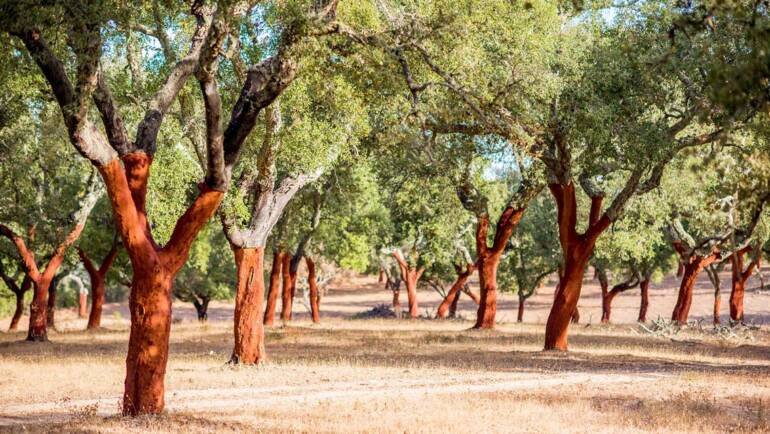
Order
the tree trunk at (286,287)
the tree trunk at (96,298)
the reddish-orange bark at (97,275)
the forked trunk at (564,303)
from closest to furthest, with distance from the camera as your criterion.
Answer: the forked trunk at (564,303) → the reddish-orange bark at (97,275) → the tree trunk at (96,298) → the tree trunk at (286,287)

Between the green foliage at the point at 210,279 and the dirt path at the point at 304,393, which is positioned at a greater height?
the green foliage at the point at 210,279

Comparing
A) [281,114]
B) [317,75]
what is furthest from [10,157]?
[317,75]

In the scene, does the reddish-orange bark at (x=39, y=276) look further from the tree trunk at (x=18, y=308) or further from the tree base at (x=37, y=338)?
the tree trunk at (x=18, y=308)

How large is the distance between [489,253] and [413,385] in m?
15.7

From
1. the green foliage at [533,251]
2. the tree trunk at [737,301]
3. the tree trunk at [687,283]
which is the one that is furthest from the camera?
the green foliage at [533,251]

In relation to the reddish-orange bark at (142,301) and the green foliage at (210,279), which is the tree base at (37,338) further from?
the reddish-orange bark at (142,301)

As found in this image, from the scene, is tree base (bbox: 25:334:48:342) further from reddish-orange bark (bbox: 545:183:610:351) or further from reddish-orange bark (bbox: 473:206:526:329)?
reddish-orange bark (bbox: 545:183:610:351)

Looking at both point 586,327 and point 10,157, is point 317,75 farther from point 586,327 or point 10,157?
point 586,327

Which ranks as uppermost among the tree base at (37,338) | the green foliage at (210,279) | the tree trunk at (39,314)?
the green foliage at (210,279)

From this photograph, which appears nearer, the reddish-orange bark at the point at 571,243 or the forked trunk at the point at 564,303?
the reddish-orange bark at the point at 571,243

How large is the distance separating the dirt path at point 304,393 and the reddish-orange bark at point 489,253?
1223 cm

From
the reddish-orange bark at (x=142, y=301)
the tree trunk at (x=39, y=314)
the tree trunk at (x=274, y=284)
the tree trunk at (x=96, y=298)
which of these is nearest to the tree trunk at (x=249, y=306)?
the reddish-orange bark at (x=142, y=301)

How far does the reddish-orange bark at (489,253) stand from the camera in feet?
103

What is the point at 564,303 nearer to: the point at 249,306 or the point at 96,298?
the point at 249,306
